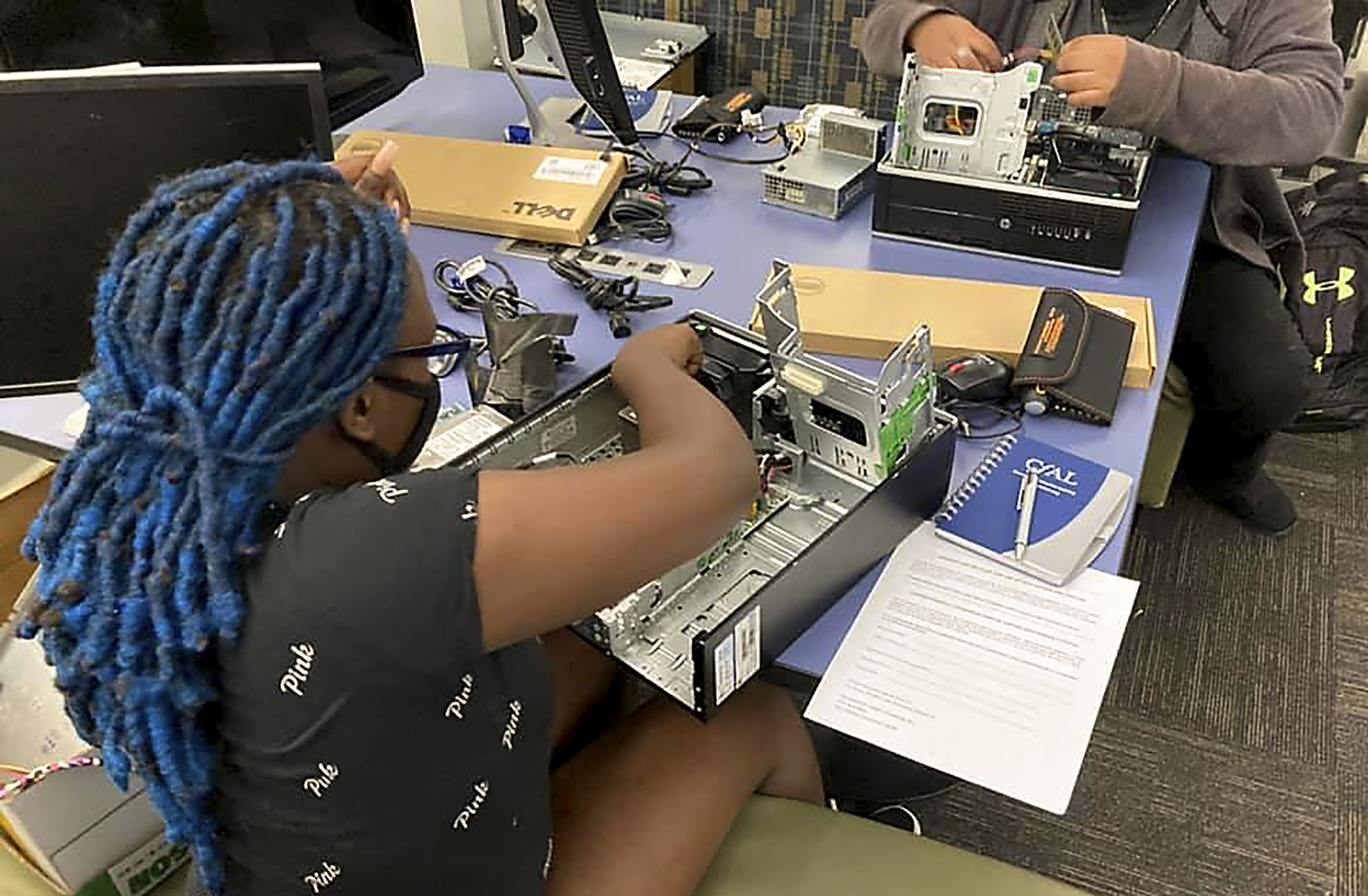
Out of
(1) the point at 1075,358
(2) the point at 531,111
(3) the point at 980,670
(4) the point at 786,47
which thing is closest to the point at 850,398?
(3) the point at 980,670

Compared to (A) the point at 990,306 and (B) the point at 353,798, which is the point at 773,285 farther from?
(B) the point at 353,798

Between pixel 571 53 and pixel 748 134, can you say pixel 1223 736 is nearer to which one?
pixel 748 134

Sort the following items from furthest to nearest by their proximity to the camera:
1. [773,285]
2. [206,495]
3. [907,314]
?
[907,314]
[773,285]
[206,495]

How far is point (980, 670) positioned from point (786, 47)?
2.26 meters

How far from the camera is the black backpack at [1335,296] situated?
6.84ft

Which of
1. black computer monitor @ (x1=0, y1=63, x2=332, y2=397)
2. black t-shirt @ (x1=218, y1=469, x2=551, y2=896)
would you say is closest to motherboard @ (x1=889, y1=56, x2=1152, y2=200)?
black computer monitor @ (x1=0, y1=63, x2=332, y2=397)

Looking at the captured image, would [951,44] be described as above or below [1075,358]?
above

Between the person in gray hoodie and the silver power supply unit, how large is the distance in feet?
0.49

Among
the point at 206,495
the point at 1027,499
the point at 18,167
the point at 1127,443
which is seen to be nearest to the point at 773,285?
the point at 1027,499

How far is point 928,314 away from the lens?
1.43 metres

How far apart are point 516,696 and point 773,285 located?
46cm

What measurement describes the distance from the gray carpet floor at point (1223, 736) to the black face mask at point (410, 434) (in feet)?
3.35

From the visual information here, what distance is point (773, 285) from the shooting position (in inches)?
43.1

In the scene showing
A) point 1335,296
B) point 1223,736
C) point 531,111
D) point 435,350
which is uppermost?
point 435,350
